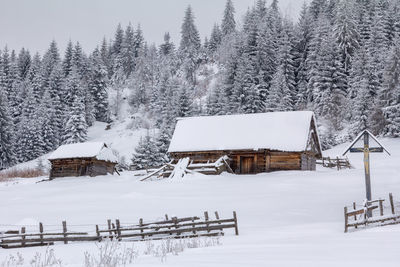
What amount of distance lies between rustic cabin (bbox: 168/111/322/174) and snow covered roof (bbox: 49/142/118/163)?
10.2 meters

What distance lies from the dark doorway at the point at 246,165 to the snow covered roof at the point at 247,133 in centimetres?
165

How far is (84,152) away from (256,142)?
19526mm

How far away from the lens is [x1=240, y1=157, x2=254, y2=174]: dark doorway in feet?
117

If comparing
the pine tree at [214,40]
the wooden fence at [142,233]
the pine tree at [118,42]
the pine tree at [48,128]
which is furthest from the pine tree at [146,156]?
the pine tree at [118,42]

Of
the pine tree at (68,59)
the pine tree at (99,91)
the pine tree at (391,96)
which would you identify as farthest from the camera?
the pine tree at (68,59)

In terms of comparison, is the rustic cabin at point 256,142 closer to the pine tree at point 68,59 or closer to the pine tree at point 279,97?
the pine tree at point 279,97

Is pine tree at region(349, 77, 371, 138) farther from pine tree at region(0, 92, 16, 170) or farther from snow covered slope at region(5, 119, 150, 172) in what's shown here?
pine tree at region(0, 92, 16, 170)

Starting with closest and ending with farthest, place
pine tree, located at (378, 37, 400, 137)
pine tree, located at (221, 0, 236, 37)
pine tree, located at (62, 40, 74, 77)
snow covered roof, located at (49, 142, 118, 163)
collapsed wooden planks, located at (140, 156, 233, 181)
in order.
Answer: collapsed wooden planks, located at (140, 156, 233, 181) → snow covered roof, located at (49, 142, 118, 163) → pine tree, located at (378, 37, 400, 137) → pine tree, located at (62, 40, 74, 77) → pine tree, located at (221, 0, 236, 37)

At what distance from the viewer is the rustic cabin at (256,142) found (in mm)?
34531

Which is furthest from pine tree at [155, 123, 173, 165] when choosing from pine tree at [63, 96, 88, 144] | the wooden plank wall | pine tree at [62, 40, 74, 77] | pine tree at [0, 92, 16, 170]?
pine tree at [62, 40, 74, 77]

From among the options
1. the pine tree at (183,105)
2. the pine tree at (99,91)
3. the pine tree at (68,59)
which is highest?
the pine tree at (68,59)

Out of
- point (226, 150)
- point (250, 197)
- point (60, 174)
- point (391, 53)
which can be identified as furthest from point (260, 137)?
point (391, 53)

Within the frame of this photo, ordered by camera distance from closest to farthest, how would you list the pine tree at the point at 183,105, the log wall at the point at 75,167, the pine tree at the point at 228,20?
the log wall at the point at 75,167
the pine tree at the point at 183,105
the pine tree at the point at 228,20

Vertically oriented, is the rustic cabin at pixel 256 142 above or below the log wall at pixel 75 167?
above
